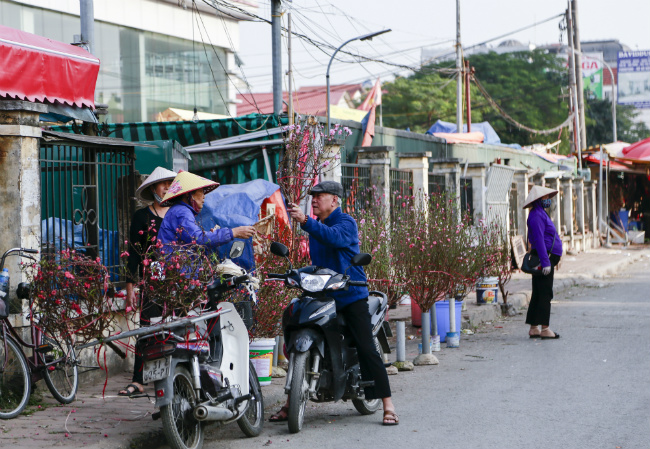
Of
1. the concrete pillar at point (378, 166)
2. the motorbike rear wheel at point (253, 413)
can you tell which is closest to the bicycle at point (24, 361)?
the motorbike rear wheel at point (253, 413)

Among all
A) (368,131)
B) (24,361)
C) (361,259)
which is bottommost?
(24,361)

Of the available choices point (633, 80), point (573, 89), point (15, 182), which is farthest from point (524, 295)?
point (633, 80)

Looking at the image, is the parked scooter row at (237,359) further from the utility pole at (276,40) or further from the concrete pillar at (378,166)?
the concrete pillar at (378,166)

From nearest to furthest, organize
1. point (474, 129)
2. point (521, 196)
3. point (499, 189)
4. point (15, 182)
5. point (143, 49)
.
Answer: point (15, 182) → point (499, 189) → point (521, 196) → point (474, 129) → point (143, 49)

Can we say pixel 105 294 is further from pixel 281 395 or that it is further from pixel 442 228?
pixel 442 228

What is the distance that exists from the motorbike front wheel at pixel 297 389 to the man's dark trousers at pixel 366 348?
50 centimetres

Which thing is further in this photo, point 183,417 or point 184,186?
point 184,186

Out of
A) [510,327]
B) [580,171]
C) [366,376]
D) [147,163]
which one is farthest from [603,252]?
[366,376]

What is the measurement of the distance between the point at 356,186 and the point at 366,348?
806cm

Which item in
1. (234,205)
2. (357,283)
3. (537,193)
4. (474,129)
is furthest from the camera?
(474,129)

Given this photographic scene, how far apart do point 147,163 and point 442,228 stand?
12.1ft

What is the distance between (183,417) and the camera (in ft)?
17.8

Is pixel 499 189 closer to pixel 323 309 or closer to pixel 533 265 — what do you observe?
pixel 533 265

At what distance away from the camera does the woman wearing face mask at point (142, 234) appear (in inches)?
269
